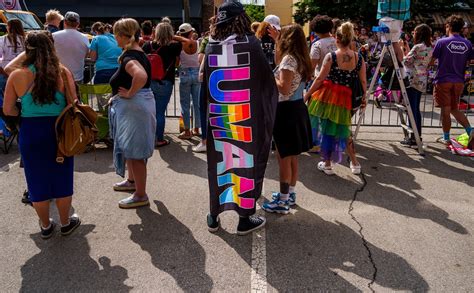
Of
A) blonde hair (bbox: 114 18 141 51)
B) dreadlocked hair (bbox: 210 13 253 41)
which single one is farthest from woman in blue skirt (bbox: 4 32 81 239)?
dreadlocked hair (bbox: 210 13 253 41)

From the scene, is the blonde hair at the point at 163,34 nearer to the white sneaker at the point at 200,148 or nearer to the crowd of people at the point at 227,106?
the crowd of people at the point at 227,106

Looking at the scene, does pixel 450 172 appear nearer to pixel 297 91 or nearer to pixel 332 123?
pixel 332 123

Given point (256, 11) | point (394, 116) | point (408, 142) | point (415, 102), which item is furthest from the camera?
point (256, 11)

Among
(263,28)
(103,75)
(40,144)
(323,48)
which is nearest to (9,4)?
(103,75)

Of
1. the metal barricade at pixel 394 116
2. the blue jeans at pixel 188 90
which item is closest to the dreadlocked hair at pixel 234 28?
the blue jeans at pixel 188 90

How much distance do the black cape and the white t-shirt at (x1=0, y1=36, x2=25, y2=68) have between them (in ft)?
10.7

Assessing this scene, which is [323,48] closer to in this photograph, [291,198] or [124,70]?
[291,198]

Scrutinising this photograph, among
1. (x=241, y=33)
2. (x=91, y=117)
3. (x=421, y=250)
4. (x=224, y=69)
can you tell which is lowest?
(x=421, y=250)

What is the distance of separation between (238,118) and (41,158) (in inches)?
63.6

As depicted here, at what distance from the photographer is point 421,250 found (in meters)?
3.73

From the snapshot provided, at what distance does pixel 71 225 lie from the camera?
4031mm

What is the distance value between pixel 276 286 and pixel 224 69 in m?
1.70

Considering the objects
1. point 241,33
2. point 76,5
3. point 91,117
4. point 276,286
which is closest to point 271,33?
point 241,33

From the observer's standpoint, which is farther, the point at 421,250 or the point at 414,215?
the point at 414,215
